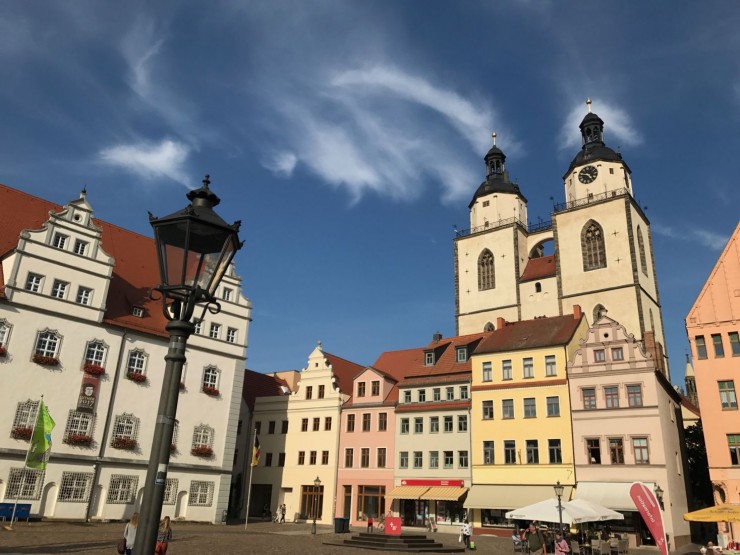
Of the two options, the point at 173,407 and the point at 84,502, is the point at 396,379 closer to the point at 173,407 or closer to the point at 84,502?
the point at 84,502

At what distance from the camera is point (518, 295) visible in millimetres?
65562

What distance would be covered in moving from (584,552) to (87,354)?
90.4 feet

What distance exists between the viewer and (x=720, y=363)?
1356 inches

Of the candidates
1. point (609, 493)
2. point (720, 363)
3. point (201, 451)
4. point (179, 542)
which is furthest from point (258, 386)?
point (720, 363)

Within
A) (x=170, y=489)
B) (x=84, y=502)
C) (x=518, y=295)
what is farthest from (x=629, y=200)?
(x=84, y=502)

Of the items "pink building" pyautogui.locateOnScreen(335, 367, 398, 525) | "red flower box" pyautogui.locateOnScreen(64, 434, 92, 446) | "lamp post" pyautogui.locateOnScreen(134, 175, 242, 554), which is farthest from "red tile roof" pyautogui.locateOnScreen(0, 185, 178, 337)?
"lamp post" pyautogui.locateOnScreen(134, 175, 242, 554)

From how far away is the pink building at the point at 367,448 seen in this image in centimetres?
4231

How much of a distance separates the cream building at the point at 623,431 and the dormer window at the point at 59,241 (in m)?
30.5

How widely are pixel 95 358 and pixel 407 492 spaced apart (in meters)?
20.7

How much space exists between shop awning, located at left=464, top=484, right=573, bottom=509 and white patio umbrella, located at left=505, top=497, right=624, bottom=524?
30.0 ft

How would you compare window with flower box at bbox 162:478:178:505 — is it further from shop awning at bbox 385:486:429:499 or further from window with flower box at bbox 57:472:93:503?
shop awning at bbox 385:486:429:499

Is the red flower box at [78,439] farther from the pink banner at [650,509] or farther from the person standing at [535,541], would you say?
the pink banner at [650,509]

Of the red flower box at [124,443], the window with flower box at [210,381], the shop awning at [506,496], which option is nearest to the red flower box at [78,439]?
the red flower box at [124,443]

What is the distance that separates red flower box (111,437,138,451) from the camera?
114 ft
